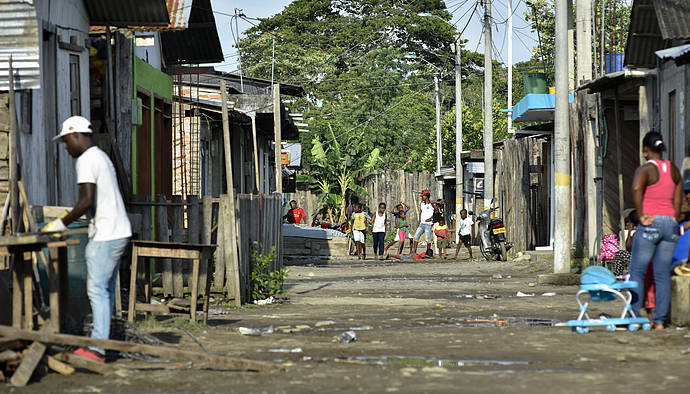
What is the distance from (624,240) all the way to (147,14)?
9088 millimetres

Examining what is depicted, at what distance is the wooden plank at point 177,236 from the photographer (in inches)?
496

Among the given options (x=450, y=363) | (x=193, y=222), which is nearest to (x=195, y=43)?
(x=193, y=222)

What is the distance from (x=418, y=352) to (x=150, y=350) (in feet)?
7.72

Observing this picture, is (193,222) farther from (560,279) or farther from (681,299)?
(560,279)

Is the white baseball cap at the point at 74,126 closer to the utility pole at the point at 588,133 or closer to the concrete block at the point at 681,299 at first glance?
the concrete block at the point at 681,299

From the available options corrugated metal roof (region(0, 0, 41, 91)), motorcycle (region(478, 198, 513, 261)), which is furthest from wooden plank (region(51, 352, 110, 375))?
motorcycle (region(478, 198, 513, 261))

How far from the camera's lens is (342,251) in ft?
93.8

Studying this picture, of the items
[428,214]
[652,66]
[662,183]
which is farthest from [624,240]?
[428,214]

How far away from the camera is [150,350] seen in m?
7.31

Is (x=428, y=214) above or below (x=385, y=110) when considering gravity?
below

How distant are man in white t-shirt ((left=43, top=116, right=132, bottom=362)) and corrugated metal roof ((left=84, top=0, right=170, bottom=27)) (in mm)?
5728

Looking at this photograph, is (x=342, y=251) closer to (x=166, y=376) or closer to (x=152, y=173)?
(x=152, y=173)

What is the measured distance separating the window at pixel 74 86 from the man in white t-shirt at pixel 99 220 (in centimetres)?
455

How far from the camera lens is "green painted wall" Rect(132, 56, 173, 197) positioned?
14948mm
